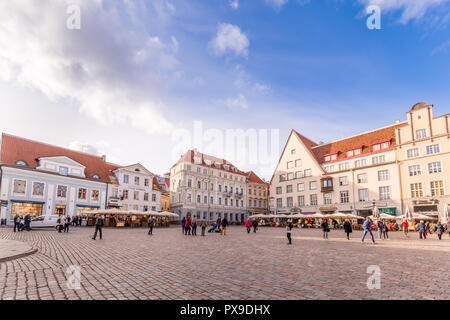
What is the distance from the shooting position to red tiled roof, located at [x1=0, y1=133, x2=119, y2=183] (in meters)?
38.0

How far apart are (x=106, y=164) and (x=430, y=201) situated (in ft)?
177

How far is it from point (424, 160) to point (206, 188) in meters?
42.3

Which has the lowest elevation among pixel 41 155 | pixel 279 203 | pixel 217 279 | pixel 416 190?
pixel 217 279

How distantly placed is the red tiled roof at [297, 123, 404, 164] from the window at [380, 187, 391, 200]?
23.9ft

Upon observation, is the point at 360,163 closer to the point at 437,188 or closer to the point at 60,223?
the point at 437,188

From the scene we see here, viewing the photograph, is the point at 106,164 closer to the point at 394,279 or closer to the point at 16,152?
the point at 16,152

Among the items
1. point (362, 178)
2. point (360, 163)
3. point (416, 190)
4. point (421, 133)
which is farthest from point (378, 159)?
point (416, 190)

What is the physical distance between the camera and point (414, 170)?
4153cm

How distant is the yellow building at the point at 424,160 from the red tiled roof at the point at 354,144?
3.48 metres

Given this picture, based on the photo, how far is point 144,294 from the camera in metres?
5.57

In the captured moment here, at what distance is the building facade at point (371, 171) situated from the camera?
3962 cm

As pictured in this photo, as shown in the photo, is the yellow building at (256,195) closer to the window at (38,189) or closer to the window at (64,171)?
the window at (64,171)

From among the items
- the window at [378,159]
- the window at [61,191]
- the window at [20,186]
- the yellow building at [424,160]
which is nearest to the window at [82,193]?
the window at [61,191]
